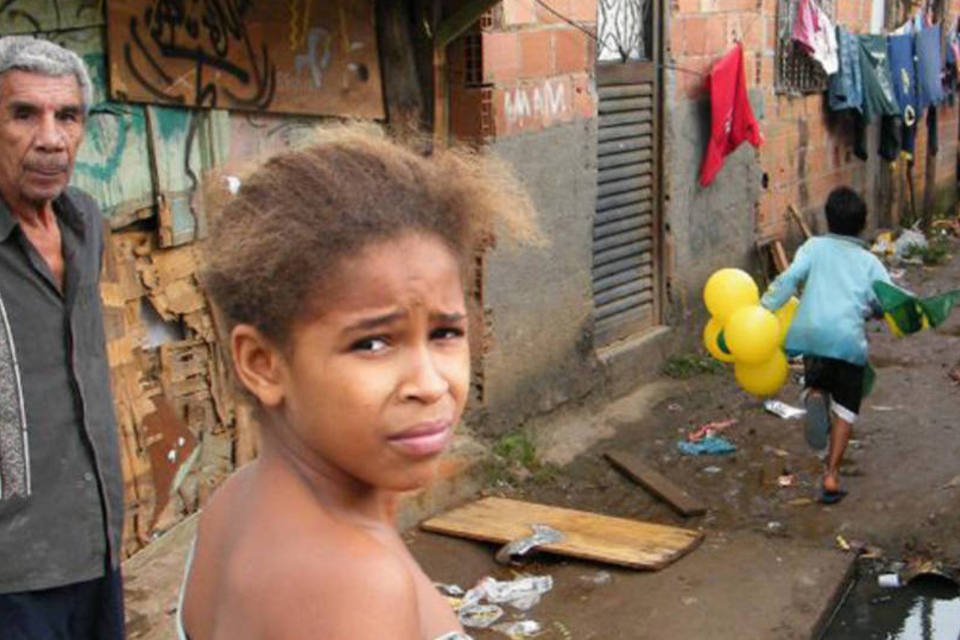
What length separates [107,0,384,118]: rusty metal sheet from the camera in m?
4.37

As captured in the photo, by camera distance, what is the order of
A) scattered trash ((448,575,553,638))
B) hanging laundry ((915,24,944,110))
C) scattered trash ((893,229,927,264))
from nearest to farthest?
scattered trash ((448,575,553,638)), scattered trash ((893,229,927,264)), hanging laundry ((915,24,944,110))

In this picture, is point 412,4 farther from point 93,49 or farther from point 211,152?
point 93,49

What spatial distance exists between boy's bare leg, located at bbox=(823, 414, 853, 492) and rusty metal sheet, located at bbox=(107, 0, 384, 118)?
8.50 feet

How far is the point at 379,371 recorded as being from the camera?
1.30 metres

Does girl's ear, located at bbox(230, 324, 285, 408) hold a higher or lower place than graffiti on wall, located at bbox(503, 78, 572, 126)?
lower

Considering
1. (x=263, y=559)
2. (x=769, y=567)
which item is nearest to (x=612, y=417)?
(x=769, y=567)

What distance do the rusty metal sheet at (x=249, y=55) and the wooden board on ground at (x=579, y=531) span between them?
182 centimetres

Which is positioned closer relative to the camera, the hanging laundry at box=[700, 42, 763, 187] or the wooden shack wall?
the wooden shack wall

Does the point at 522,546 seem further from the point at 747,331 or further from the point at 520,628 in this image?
the point at 747,331

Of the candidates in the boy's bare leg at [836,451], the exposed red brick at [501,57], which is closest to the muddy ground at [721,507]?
the boy's bare leg at [836,451]

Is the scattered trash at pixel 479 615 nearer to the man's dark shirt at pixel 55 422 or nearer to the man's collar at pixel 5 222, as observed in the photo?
the man's dark shirt at pixel 55 422

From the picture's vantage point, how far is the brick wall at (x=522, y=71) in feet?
19.5

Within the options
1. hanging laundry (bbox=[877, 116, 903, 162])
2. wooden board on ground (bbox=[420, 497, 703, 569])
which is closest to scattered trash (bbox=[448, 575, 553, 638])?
wooden board on ground (bbox=[420, 497, 703, 569])

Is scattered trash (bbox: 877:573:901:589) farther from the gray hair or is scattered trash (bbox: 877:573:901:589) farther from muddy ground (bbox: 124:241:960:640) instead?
the gray hair
